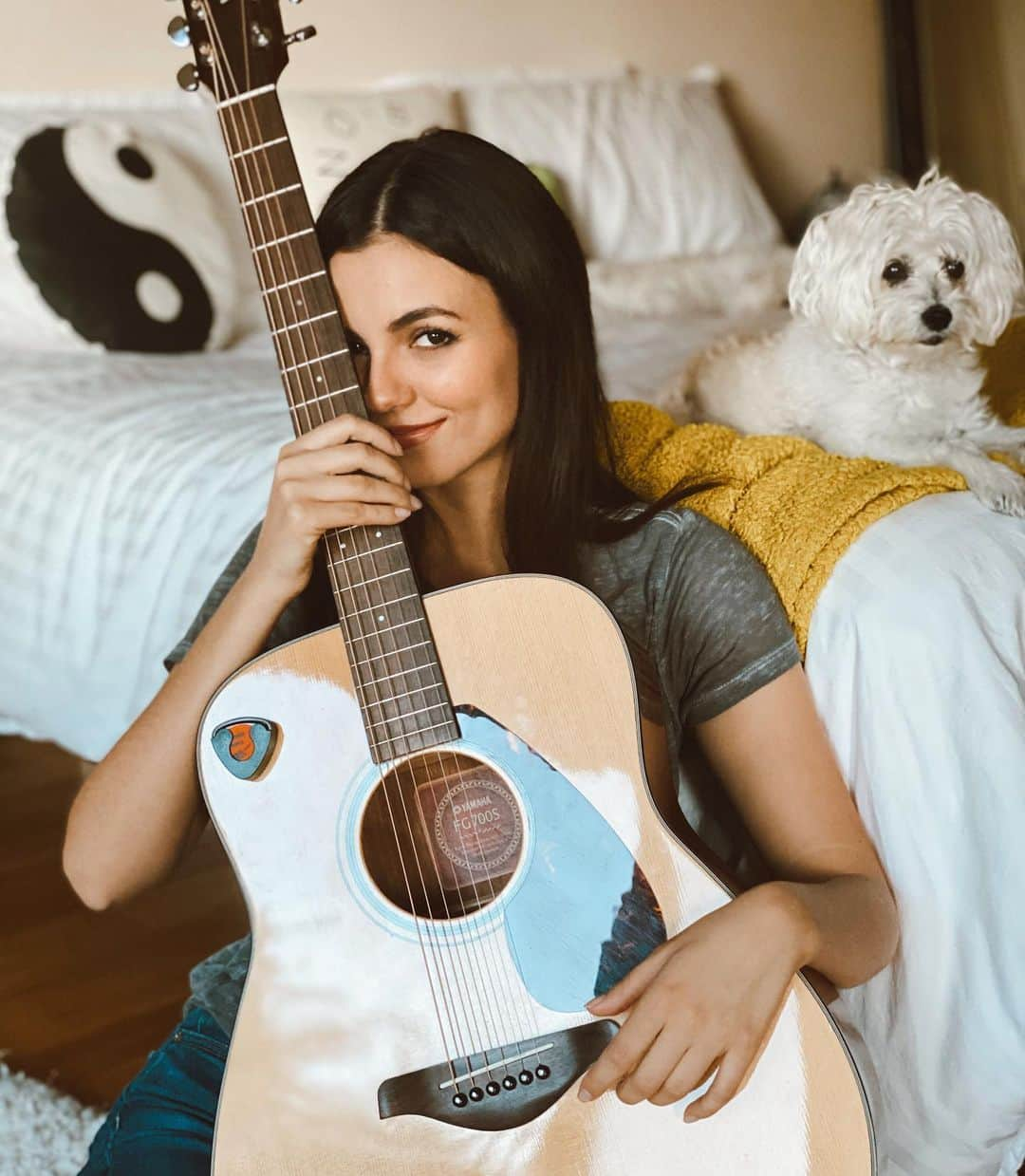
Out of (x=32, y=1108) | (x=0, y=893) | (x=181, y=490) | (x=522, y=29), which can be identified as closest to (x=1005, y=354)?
(x=181, y=490)

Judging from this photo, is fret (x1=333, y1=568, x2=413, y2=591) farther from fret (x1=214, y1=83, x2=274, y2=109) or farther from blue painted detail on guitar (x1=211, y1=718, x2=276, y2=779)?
fret (x1=214, y1=83, x2=274, y2=109)

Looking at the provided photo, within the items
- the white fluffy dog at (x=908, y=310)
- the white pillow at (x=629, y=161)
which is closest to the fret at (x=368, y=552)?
the white fluffy dog at (x=908, y=310)

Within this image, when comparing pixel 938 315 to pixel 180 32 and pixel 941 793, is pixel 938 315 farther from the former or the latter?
pixel 180 32

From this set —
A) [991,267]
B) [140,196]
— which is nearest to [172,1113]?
[991,267]

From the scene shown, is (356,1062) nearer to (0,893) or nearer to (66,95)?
(0,893)

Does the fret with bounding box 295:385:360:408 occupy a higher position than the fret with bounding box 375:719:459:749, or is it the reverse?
the fret with bounding box 295:385:360:408

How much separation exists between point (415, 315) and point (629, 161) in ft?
7.90

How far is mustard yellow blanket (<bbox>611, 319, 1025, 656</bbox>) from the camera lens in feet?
3.44

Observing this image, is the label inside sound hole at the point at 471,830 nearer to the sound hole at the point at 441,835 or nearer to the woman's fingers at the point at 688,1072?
the sound hole at the point at 441,835

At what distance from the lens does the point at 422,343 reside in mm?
955

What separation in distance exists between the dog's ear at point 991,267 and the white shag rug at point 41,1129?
1451 millimetres

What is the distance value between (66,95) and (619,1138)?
2.64 metres

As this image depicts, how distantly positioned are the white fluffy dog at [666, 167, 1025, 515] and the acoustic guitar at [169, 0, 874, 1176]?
80cm

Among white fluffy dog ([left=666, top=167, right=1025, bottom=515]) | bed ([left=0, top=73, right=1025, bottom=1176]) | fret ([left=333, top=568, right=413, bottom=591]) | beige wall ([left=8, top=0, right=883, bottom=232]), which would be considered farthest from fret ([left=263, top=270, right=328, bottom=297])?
beige wall ([left=8, top=0, right=883, bottom=232])
